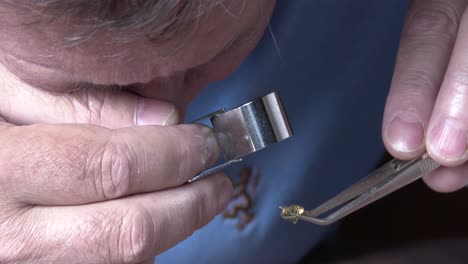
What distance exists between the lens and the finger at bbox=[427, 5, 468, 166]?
0.56 meters

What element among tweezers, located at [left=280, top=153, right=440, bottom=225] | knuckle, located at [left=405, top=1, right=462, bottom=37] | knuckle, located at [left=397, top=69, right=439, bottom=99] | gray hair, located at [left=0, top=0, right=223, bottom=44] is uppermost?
knuckle, located at [left=405, top=1, right=462, bottom=37]

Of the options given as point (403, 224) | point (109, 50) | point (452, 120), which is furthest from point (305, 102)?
point (109, 50)

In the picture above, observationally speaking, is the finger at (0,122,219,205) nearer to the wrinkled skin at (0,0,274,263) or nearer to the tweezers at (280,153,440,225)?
the wrinkled skin at (0,0,274,263)

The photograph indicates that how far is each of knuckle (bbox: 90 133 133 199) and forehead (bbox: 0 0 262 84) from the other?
6 cm

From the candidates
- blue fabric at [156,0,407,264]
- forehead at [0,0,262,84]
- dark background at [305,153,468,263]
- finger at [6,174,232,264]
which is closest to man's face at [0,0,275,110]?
forehead at [0,0,262,84]

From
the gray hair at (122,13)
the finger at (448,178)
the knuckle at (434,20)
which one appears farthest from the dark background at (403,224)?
the gray hair at (122,13)

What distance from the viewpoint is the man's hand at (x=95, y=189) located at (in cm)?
54

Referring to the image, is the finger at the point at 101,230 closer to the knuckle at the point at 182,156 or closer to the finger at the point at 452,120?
the knuckle at the point at 182,156

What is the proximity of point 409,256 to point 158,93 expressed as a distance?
0.40 meters

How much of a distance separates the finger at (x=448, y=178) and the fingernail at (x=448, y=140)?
0.06 m

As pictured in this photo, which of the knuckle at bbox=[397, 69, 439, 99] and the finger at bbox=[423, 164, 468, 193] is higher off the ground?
the knuckle at bbox=[397, 69, 439, 99]

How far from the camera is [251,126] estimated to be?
565mm

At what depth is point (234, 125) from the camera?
0.57m

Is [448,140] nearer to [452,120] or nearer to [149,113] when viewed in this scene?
[452,120]
